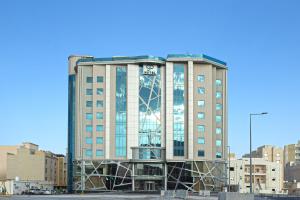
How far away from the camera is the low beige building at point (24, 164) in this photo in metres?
147

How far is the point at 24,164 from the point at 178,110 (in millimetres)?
51813

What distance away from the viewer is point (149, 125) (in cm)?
12088

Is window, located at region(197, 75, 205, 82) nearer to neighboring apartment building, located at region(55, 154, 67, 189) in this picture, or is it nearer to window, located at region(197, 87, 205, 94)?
window, located at region(197, 87, 205, 94)

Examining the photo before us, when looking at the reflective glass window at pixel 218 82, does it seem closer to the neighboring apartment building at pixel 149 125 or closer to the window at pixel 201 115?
the neighboring apartment building at pixel 149 125

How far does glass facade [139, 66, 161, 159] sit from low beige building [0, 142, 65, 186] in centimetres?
3841

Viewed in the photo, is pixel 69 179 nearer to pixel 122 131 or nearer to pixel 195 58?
pixel 122 131

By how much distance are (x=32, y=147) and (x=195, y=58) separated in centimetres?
7102

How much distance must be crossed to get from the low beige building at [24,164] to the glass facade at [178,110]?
44185 mm

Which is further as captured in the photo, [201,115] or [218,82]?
[218,82]

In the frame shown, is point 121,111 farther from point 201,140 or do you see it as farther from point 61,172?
point 61,172

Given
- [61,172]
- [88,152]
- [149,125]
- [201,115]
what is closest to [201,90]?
[201,115]

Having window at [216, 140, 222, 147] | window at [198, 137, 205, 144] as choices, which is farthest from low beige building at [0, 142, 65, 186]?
window at [216, 140, 222, 147]

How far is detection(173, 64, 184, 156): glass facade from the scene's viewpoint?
118562 mm

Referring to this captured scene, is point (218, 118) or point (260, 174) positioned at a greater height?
point (218, 118)
